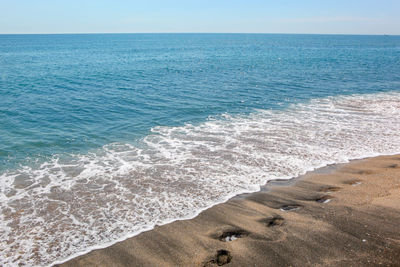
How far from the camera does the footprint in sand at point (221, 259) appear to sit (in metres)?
7.34

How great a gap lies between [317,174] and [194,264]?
769 centimetres

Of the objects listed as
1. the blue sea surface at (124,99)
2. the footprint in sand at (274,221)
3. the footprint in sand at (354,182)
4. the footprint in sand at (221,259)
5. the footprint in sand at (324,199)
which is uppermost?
the blue sea surface at (124,99)

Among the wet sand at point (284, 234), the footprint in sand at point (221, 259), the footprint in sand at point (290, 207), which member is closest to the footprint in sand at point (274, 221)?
the wet sand at point (284, 234)

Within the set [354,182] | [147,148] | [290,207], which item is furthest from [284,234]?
[147,148]

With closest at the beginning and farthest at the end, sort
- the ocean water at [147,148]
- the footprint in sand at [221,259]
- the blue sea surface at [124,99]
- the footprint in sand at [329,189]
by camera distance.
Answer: the footprint in sand at [221,259] < the ocean water at [147,148] < the footprint in sand at [329,189] < the blue sea surface at [124,99]

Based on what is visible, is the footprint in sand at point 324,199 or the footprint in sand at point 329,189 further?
the footprint in sand at point 329,189

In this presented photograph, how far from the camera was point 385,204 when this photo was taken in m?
9.73

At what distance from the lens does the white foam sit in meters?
9.01

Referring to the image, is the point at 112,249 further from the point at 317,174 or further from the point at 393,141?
the point at 393,141

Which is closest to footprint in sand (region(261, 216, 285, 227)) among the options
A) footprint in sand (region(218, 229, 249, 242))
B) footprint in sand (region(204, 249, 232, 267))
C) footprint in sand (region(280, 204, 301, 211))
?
footprint in sand (region(280, 204, 301, 211))

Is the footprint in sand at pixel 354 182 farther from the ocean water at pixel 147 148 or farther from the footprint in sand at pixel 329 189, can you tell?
the ocean water at pixel 147 148

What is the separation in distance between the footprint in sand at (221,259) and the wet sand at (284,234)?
0.03 metres

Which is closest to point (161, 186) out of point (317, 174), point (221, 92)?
point (317, 174)

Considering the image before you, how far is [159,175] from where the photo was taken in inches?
509
